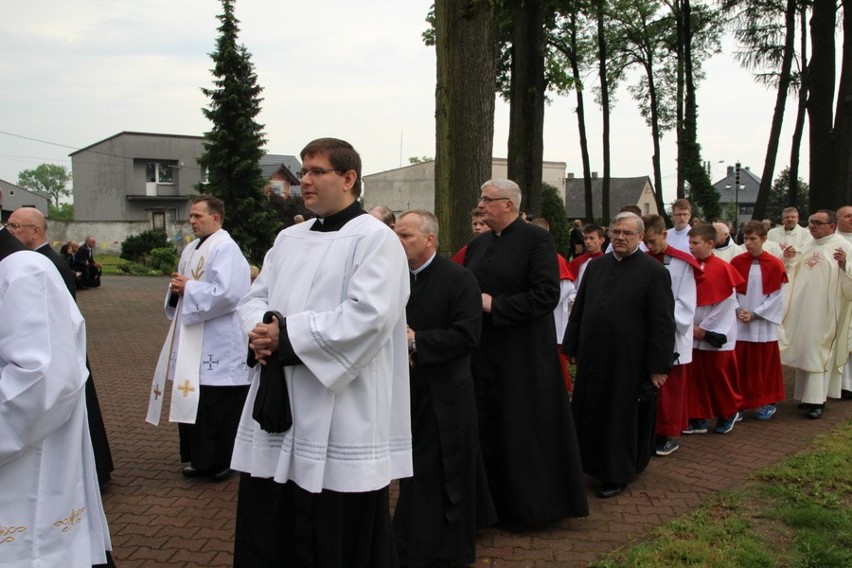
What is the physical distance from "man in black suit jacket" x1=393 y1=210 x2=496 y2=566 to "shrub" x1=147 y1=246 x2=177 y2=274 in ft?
99.4

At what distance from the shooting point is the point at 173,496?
556 cm

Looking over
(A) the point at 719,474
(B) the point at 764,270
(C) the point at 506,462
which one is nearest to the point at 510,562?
(C) the point at 506,462

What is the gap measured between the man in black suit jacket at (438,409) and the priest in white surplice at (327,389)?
83cm

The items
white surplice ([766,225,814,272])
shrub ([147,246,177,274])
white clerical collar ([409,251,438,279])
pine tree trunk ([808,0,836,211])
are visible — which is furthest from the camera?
shrub ([147,246,177,274])

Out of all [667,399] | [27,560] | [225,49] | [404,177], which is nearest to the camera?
[27,560]

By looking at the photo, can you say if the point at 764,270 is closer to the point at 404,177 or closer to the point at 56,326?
the point at 56,326

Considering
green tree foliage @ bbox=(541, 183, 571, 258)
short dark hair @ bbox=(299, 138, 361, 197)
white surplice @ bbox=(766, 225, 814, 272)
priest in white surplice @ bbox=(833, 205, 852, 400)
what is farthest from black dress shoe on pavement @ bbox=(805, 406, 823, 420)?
green tree foliage @ bbox=(541, 183, 571, 258)

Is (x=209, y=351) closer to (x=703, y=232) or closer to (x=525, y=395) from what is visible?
(x=525, y=395)

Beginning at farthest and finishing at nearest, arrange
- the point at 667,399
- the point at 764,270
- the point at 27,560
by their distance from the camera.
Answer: the point at 764,270 → the point at 667,399 → the point at 27,560

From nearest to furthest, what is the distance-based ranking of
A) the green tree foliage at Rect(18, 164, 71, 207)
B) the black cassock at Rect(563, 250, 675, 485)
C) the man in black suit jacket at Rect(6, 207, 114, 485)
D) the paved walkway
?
the paved walkway
the man in black suit jacket at Rect(6, 207, 114, 485)
the black cassock at Rect(563, 250, 675, 485)
the green tree foliage at Rect(18, 164, 71, 207)

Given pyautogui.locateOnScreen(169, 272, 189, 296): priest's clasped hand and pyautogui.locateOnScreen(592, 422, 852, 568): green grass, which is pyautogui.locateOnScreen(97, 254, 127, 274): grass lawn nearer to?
pyautogui.locateOnScreen(169, 272, 189, 296): priest's clasped hand

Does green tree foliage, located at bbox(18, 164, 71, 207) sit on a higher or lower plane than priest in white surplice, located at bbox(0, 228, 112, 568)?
higher

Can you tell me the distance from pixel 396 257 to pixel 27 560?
170 centimetres

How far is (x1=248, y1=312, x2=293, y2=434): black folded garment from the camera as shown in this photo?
2.97 meters
